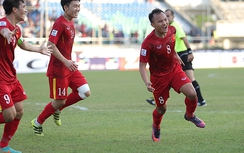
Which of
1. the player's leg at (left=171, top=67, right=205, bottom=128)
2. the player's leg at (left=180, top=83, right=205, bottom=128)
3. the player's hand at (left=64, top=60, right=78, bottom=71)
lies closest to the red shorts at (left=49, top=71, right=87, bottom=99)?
the player's hand at (left=64, top=60, right=78, bottom=71)

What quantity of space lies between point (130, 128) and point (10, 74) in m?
2.80

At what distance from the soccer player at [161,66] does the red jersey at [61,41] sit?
4.57 ft

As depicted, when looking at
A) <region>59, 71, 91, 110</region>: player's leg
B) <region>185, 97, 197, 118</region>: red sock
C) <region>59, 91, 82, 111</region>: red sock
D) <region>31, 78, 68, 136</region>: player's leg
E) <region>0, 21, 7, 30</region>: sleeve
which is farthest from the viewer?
<region>59, 91, 82, 111</region>: red sock

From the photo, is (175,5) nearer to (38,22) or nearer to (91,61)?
(38,22)

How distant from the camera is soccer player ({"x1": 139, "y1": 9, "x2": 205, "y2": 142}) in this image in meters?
7.69

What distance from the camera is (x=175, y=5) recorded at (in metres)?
43.8

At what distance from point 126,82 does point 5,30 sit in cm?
1400

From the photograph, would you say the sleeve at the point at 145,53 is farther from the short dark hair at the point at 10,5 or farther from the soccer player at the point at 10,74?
the short dark hair at the point at 10,5

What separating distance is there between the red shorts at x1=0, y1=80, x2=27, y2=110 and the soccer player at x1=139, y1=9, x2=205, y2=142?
5.96ft

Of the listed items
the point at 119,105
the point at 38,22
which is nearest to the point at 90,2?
the point at 38,22

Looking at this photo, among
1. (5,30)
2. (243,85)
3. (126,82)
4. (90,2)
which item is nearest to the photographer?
(5,30)

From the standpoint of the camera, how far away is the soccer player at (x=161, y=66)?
7.69 meters

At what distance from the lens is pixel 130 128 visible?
8.95m

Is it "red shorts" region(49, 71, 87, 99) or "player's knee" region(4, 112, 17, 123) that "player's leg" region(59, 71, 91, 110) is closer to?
"red shorts" region(49, 71, 87, 99)
